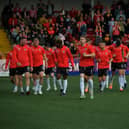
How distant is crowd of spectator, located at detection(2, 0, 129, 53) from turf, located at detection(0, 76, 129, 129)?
1270 centimetres

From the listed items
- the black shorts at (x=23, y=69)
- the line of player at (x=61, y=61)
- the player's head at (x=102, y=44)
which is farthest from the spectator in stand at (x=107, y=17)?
the black shorts at (x=23, y=69)

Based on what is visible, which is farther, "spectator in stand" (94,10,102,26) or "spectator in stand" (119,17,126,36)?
"spectator in stand" (94,10,102,26)

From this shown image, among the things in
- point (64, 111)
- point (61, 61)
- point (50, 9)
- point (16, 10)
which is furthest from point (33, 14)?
point (64, 111)

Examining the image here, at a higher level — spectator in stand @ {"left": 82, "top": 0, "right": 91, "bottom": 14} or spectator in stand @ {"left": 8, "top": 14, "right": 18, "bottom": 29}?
spectator in stand @ {"left": 82, "top": 0, "right": 91, "bottom": 14}

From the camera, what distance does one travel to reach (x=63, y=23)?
34.7 meters

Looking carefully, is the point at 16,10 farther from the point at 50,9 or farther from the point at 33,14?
the point at 50,9

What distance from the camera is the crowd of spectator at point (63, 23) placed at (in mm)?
33031

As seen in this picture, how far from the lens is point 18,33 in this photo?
1294 inches

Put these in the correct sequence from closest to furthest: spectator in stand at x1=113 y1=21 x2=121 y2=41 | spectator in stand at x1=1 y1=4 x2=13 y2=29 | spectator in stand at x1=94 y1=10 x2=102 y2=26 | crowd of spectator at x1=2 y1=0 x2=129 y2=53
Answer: crowd of spectator at x1=2 y1=0 x2=129 y2=53 → spectator in stand at x1=113 y1=21 x2=121 y2=41 → spectator in stand at x1=94 y1=10 x2=102 y2=26 → spectator in stand at x1=1 y1=4 x2=13 y2=29

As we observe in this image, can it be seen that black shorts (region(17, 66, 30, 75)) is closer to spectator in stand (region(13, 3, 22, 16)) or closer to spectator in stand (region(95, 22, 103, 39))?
spectator in stand (region(13, 3, 22, 16))

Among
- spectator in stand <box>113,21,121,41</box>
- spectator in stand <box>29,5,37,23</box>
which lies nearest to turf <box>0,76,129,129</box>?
spectator in stand <box>113,21,121,41</box>

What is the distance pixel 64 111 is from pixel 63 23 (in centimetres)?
2010

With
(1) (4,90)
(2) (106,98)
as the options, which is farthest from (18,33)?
(2) (106,98)

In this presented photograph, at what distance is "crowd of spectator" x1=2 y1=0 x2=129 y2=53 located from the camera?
33.0 metres
